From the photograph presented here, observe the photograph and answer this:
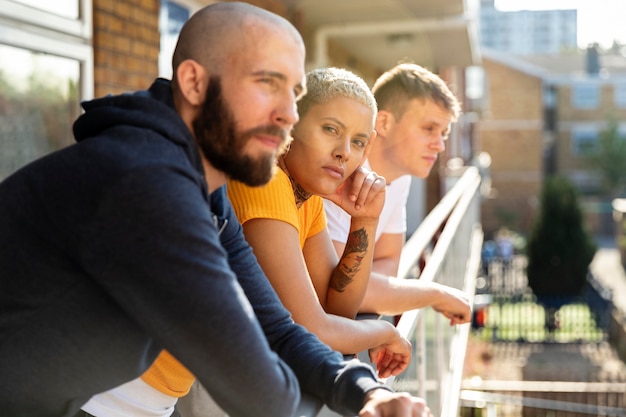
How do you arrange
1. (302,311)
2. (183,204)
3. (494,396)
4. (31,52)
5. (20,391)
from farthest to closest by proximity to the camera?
(494,396) → (31,52) → (302,311) → (20,391) → (183,204)

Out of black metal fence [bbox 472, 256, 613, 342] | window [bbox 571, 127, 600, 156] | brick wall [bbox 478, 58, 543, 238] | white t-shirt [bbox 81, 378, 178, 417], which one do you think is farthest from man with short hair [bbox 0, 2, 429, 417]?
window [bbox 571, 127, 600, 156]

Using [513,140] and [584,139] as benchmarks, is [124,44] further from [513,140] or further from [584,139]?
[584,139]

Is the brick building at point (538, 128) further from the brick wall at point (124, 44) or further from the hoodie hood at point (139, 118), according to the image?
the hoodie hood at point (139, 118)

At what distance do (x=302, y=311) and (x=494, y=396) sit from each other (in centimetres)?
1539

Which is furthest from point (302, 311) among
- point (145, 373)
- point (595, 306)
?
point (595, 306)

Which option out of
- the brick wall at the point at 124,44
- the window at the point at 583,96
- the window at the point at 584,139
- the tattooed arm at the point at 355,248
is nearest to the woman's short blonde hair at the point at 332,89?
the tattooed arm at the point at 355,248

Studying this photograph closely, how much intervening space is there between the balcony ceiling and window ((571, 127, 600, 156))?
36.8 meters

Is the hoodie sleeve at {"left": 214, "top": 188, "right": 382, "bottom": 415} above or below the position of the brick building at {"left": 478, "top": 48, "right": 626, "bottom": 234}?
below

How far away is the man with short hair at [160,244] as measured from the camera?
48.6 inches

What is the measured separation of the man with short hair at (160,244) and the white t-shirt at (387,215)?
3.68 ft

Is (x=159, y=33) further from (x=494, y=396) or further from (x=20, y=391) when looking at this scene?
(x=494, y=396)

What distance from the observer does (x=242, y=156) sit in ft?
4.87

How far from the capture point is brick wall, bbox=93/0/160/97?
4.80 meters

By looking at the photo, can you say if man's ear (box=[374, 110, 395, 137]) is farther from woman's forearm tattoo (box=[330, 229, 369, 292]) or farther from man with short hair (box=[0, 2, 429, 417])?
man with short hair (box=[0, 2, 429, 417])
